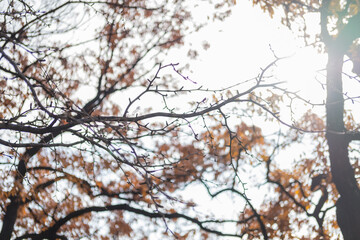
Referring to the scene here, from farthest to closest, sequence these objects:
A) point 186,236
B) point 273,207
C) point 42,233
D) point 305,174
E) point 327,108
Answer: point 305,174 < point 273,207 < point 186,236 < point 42,233 < point 327,108

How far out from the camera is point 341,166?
7.66 m

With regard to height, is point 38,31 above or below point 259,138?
below

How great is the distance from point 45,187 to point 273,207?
7.93 metres

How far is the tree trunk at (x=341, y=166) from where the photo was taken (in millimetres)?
7293

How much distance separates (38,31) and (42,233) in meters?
5.33

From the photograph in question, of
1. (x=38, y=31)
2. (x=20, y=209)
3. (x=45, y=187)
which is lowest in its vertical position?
(x=20, y=209)

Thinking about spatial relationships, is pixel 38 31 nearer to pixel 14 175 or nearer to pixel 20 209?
pixel 14 175

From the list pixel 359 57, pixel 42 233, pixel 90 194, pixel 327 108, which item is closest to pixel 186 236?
pixel 90 194

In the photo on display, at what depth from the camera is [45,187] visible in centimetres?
998

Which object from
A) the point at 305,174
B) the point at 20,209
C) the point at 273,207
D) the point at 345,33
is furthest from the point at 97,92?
the point at 305,174

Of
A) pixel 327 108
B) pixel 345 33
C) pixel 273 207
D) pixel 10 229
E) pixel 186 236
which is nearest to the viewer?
pixel 345 33

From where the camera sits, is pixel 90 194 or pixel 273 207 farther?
pixel 273 207

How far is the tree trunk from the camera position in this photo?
23.9 ft

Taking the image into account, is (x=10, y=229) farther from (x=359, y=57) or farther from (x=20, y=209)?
(x=359, y=57)
